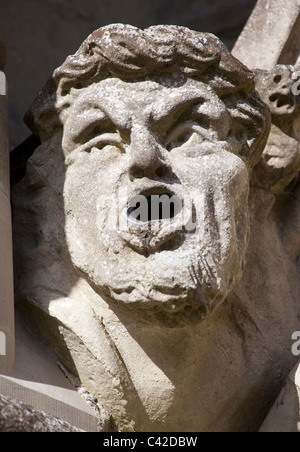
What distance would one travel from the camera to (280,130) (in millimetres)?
2662

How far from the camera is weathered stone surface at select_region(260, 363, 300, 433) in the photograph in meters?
2.38

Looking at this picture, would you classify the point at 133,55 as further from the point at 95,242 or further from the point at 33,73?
the point at 33,73

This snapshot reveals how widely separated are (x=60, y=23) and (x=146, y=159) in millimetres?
2157

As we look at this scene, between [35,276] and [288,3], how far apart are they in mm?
1254

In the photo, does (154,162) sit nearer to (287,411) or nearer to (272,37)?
(287,411)

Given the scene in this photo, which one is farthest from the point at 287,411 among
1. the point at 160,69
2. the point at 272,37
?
the point at 272,37

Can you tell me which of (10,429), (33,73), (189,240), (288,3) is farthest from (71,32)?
(10,429)

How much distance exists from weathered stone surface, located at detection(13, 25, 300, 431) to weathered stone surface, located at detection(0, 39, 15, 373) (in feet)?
0.35

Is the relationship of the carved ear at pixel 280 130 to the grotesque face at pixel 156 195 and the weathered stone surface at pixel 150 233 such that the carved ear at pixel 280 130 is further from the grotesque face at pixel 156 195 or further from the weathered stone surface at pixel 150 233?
the grotesque face at pixel 156 195

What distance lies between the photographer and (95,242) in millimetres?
2254

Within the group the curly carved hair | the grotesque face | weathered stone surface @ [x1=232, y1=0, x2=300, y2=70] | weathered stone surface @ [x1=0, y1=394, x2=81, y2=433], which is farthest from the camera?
weathered stone surface @ [x1=232, y1=0, x2=300, y2=70]
